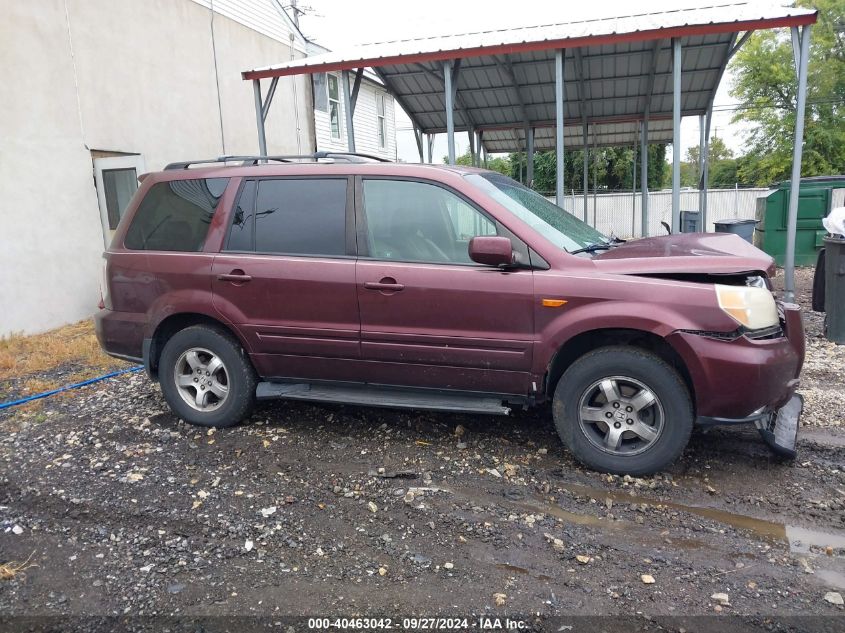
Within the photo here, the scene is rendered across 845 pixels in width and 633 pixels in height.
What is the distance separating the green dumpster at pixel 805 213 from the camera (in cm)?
1248

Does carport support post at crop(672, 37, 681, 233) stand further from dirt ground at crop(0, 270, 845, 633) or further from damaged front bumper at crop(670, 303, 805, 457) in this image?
damaged front bumper at crop(670, 303, 805, 457)

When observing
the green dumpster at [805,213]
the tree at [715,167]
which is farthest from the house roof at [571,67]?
the tree at [715,167]

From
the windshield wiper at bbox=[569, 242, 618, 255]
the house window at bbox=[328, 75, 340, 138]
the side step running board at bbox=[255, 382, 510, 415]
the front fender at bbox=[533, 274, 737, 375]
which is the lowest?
the side step running board at bbox=[255, 382, 510, 415]

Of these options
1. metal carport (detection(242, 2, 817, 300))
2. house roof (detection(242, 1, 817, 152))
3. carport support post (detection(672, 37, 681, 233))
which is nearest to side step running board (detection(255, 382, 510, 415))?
carport support post (detection(672, 37, 681, 233))

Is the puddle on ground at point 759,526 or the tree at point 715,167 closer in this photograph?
the puddle on ground at point 759,526

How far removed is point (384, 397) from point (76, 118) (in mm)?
7757

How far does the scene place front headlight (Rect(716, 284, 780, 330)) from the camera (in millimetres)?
3355

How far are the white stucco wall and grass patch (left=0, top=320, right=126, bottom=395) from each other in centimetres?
49

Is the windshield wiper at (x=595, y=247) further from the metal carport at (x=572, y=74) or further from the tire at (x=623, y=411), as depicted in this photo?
the metal carport at (x=572, y=74)

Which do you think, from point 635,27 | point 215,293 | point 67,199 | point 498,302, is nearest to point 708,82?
point 635,27

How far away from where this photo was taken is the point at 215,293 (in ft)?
14.3

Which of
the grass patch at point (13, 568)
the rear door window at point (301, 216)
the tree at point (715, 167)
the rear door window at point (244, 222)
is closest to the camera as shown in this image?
the grass patch at point (13, 568)

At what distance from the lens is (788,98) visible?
31797 mm

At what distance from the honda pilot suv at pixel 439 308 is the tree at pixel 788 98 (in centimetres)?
3103
